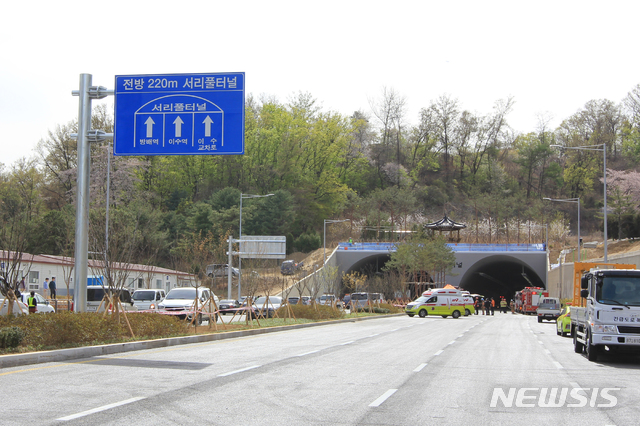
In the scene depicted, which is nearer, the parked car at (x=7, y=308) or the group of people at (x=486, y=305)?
the parked car at (x=7, y=308)

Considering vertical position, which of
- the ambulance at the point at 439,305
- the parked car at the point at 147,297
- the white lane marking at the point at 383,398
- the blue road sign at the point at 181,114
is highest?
the blue road sign at the point at 181,114

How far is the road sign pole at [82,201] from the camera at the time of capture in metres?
17.5

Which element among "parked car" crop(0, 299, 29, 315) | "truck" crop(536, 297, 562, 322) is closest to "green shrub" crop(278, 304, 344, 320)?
"parked car" crop(0, 299, 29, 315)

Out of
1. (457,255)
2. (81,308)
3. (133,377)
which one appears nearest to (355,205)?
(457,255)

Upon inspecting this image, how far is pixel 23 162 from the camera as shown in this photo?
A: 7194 centimetres

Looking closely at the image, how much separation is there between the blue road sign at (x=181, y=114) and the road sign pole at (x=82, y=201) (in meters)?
0.86

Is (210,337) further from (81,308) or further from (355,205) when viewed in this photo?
(355,205)

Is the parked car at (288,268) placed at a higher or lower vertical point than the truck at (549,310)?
higher

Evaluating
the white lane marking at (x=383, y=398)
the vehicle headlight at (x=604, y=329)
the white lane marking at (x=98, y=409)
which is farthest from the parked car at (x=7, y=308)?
the vehicle headlight at (x=604, y=329)

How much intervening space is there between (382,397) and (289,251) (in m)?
73.5

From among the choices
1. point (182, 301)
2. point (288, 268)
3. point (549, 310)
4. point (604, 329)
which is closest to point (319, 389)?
point (604, 329)

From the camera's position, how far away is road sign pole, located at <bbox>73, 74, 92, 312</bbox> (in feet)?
57.4

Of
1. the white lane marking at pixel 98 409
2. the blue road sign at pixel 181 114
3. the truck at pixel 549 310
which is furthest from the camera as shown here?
the truck at pixel 549 310

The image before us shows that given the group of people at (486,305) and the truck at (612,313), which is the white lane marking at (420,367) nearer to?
the truck at (612,313)
